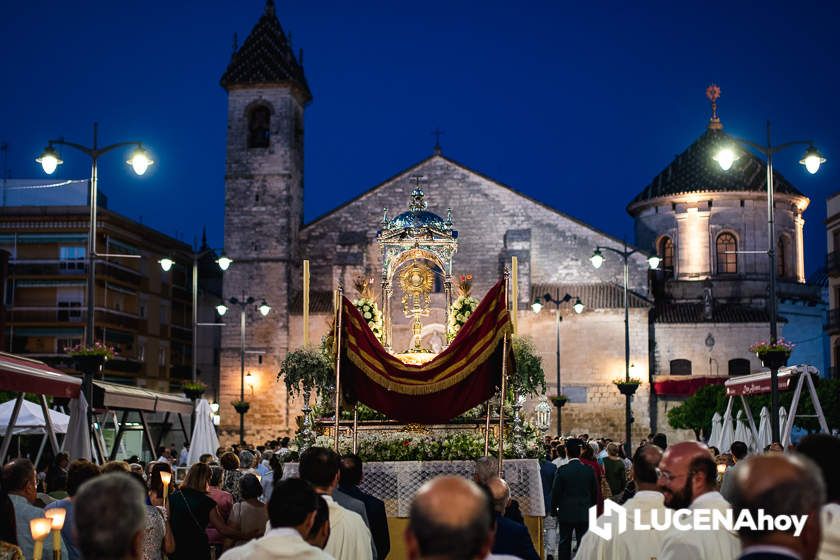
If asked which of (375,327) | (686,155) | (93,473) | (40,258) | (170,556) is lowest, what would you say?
(170,556)

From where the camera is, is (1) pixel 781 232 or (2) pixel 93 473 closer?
(2) pixel 93 473

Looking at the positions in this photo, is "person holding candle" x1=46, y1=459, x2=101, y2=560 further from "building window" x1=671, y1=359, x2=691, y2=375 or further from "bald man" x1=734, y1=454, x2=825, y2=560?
"building window" x1=671, y1=359, x2=691, y2=375

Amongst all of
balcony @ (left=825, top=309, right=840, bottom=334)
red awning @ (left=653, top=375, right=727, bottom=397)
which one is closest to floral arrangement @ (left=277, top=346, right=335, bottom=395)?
balcony @ (left=825, top=309, right=840, bottom=334)

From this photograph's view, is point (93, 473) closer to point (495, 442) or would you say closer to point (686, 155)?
point (495, 442)

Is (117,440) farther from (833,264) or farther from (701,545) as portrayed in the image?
(833,264)

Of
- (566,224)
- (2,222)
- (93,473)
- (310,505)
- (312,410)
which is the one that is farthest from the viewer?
(2,222)

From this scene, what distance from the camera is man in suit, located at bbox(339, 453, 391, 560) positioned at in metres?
8.45

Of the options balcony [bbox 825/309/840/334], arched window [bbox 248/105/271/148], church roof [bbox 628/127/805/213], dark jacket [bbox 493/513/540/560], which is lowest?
dark jacket [bbox 493/513/540/560]

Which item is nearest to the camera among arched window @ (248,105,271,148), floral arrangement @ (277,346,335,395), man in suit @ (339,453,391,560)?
man in suit @ (339,453,391,560)

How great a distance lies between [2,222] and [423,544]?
52.2m

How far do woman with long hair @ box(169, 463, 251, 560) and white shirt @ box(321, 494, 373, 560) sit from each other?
70.2 inches

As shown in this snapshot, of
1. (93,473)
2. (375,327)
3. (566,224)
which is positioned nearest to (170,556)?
(93,473)

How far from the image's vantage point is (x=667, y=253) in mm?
52219

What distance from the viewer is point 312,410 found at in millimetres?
17500
